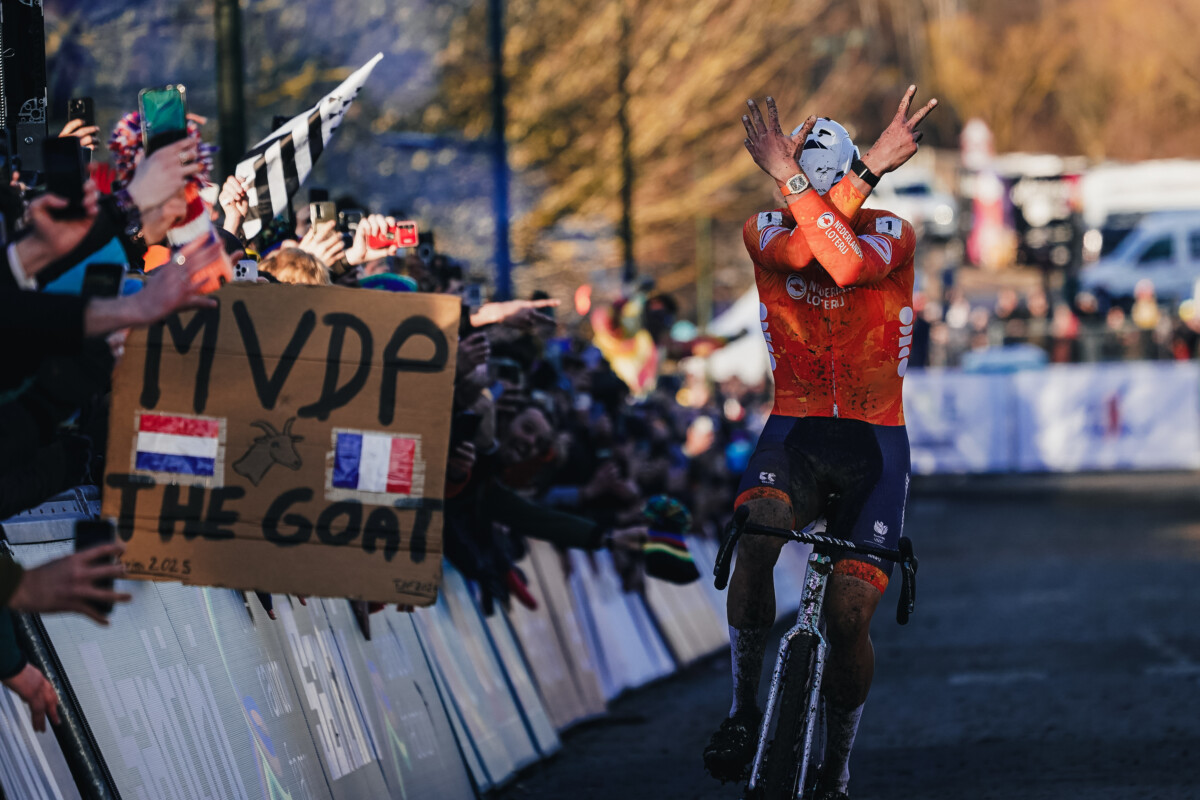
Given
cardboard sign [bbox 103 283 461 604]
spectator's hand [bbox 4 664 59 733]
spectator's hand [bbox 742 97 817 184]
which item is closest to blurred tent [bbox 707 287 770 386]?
spectator's hand [bbox 742 97 817 184]

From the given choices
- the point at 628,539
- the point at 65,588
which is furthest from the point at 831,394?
the point at 65,588

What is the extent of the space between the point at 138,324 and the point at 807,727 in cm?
255

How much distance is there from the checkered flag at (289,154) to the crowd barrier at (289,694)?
152 cm

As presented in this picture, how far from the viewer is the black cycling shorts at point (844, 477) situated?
6371 mm

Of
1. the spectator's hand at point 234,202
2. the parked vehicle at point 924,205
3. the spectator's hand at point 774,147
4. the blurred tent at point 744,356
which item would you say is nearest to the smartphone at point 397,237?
the spectator's hand at point 234,202

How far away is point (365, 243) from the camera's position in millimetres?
7605

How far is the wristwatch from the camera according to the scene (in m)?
6.32

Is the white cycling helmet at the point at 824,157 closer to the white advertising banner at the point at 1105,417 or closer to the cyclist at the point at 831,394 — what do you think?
the cyclist at the point at 831,394

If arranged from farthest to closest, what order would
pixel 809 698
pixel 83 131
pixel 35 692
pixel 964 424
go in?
pixel 964 424
pixel 83 131
pixel 809 698
pixel 35 692

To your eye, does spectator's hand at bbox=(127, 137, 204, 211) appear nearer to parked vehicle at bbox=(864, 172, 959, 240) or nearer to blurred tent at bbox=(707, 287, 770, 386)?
blurred tent at bbox=(707, 287, 770, 386)

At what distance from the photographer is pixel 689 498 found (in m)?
14.2

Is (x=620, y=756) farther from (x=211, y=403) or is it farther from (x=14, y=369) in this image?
(x=14, y=369)

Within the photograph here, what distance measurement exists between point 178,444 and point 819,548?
7.03 ft

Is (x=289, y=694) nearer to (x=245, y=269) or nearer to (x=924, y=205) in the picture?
(x=245, y=269)
